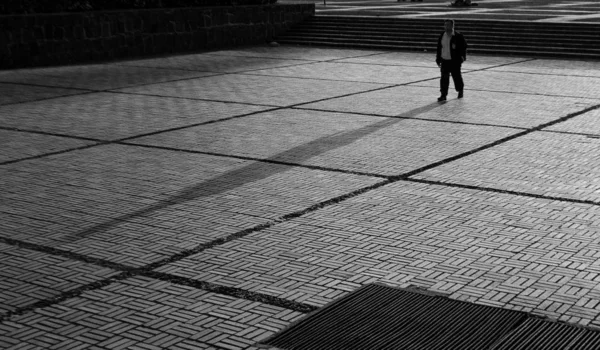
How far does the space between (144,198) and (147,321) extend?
351cm

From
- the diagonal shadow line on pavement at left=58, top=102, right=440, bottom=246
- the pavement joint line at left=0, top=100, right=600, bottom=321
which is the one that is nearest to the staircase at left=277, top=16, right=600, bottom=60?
the diagonal shadow line on pavement at left=58, top=102, right=440, bottom=246

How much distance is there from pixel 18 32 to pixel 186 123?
376 inches

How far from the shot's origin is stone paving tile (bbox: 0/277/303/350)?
19.6 feet

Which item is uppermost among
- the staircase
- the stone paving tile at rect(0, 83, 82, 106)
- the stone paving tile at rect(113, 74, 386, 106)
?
the staircase

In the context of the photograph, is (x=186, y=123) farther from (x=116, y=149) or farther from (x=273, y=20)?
(x=273, y=20)

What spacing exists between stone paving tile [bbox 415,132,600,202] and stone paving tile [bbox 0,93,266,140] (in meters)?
5.08

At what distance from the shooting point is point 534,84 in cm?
1845

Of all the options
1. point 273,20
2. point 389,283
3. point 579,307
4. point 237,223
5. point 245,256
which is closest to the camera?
point 579,307

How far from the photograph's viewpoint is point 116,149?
12.4 metres

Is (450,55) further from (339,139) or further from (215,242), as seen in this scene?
(215,242)

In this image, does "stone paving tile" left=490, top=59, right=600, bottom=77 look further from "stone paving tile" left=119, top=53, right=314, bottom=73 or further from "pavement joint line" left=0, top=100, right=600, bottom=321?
"pavement joint line" left=0, top=100, right=600, bottom=321

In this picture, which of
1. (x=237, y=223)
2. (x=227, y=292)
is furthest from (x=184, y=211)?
(x=227, y=292)

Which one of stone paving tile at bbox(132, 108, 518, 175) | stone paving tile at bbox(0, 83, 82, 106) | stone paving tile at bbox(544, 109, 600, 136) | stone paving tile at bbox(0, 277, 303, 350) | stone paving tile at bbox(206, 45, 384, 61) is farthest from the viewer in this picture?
stone paving tile at bbox(206, 45, 384, 61)

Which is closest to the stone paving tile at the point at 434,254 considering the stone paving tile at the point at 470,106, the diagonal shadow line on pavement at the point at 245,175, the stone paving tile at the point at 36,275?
the stone paving tile at the point at 36,275
